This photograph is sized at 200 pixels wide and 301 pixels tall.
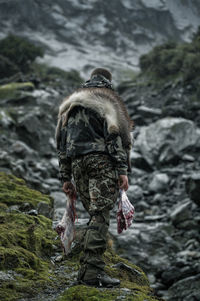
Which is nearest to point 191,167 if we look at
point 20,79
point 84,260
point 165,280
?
point 165,280

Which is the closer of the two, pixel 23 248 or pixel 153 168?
pixel 23 248

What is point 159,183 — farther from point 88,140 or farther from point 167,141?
point 88,140

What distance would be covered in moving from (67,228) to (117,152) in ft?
3.59

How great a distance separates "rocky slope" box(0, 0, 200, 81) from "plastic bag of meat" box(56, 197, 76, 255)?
7568 centimetres

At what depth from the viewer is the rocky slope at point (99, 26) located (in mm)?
94062

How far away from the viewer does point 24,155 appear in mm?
14945

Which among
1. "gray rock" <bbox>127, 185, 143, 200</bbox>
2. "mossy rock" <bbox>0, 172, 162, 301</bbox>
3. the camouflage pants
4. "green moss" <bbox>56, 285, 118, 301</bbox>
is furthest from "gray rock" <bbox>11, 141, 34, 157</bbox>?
"green moss" <bbox>56, 285, 118, 301</bbox>

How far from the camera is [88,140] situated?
381cm

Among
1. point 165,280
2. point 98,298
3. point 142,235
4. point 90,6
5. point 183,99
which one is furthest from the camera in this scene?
point 90,6

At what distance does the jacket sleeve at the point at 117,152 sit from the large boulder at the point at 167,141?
42.9 feet

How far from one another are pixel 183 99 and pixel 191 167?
9964 mm

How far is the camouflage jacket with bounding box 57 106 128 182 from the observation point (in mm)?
3707

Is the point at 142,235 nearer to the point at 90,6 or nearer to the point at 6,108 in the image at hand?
the point at 6,108

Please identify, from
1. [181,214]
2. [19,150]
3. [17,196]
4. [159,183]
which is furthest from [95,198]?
[19,150]
